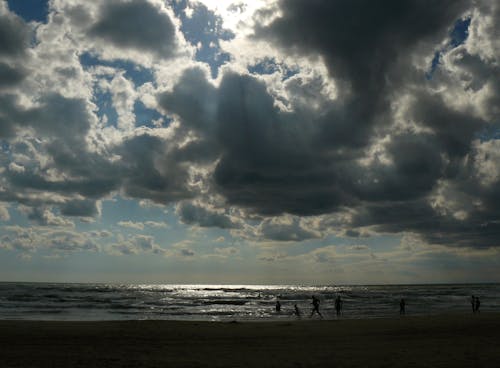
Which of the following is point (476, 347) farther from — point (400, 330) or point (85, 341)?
point (85, 341)

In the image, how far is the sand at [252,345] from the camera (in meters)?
15.7

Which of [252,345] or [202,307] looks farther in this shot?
[202,307]

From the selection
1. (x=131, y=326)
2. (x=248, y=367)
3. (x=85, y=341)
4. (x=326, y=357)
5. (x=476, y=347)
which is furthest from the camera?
(x=131, y=326)

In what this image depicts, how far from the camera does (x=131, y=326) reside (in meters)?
26.6

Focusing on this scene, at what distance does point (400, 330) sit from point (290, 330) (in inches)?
256

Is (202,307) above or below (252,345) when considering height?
below

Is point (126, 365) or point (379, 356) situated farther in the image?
point (379, 356)

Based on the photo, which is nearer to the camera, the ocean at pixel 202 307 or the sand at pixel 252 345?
the sand at pixel 252 345

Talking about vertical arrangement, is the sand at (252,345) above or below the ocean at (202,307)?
above

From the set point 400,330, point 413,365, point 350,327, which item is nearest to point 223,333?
point 350,327

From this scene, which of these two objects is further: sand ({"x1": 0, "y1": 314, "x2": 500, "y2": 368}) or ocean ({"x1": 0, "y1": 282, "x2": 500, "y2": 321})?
ocean ({"x1": 0, "y1": 282, "x2": 500, "y2": 321})

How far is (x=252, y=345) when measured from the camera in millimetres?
20094

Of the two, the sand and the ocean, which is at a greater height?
the sand

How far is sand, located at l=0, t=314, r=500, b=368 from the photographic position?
15.7m
